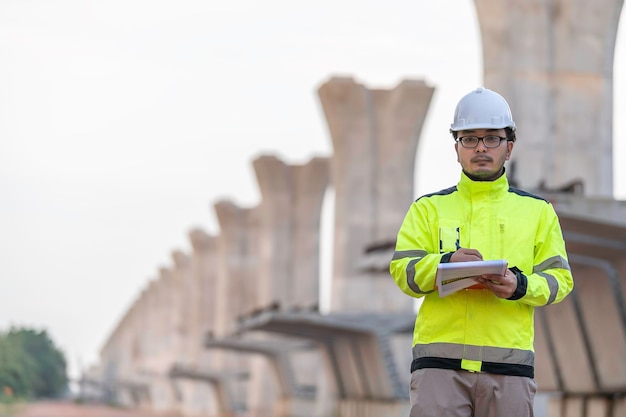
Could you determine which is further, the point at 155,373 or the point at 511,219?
the point at 155,373

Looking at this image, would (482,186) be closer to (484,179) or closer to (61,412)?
(484,179)

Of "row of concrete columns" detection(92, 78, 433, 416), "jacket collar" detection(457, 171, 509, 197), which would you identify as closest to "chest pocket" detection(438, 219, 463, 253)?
"jacket collar" detection(457, 171, 509, 197)

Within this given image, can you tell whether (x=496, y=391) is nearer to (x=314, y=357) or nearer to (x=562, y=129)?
(x=562, y=129)

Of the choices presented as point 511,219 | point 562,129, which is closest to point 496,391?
point 511,219

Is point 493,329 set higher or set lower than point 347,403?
higher

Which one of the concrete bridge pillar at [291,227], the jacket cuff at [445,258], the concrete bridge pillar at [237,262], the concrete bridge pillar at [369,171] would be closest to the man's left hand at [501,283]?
the jacket cuff at [445,258]

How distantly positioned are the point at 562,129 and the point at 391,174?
14918mm

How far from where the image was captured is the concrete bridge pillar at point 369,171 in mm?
37969

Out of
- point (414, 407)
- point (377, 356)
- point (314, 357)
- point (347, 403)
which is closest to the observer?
point (414, 407)

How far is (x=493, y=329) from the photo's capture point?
4.70 meters

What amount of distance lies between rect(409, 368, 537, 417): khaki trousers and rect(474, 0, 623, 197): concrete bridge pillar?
1926cm

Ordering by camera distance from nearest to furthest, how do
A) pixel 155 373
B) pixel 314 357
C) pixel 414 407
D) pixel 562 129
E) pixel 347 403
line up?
pixel 414 407 < pixel 562 129 < pixel 347 403 < pixel 314 357 < pixel 155 373

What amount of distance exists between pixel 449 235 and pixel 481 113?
0.41 meters

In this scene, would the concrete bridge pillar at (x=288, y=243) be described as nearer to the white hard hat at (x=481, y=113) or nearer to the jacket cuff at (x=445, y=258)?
the white hard hat at (x=481, y=113)
